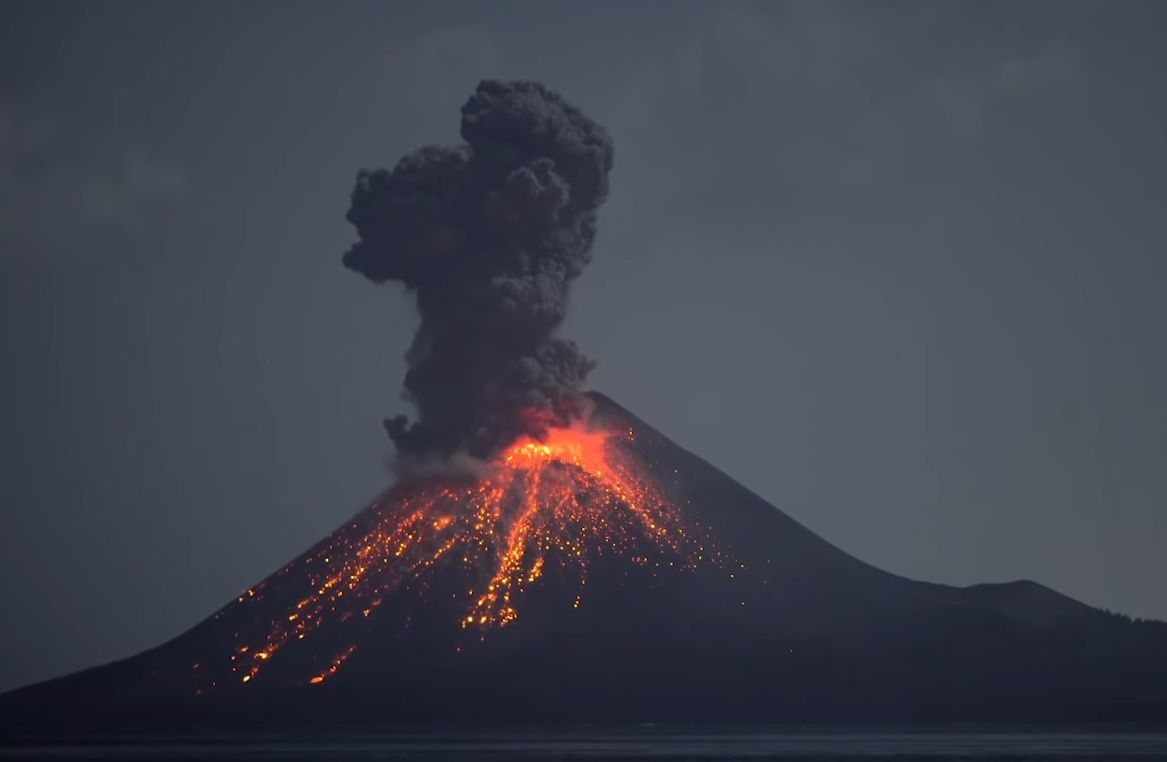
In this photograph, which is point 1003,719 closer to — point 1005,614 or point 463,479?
point 1005,614

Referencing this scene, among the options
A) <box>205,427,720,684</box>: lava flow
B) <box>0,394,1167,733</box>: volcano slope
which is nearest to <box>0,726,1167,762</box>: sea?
<box>0,394,1167,733</box>: volcano slope

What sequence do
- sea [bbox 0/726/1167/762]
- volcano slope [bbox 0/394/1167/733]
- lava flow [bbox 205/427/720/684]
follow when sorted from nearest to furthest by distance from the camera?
1. sea [bbox 0/726/1167/762]
2. volcano slope [bbox 0/394/1167/733]
3. lava flow [bbox 205/427/720/684]

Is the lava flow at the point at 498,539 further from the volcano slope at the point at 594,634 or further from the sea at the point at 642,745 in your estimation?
the sea at the point at 642,745

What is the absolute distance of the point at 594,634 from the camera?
151 m

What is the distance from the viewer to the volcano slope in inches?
5610

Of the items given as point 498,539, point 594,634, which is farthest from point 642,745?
point 498,539

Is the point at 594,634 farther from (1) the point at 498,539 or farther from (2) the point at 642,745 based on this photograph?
(2) the point at 642,745

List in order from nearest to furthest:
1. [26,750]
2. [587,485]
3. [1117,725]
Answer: [26,750], [1117,725], [587,485]

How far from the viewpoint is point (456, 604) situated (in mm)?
151375

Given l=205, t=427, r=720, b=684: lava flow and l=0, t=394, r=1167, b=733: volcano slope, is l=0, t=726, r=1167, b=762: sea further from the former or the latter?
l=205, t=427, r=720, b=684: lava flow

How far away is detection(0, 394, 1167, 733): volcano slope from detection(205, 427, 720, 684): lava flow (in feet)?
0.62

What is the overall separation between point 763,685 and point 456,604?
2584cm

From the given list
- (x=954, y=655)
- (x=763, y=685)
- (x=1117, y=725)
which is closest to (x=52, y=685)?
(x=763, y=685)

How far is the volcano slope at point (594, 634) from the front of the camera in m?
142
